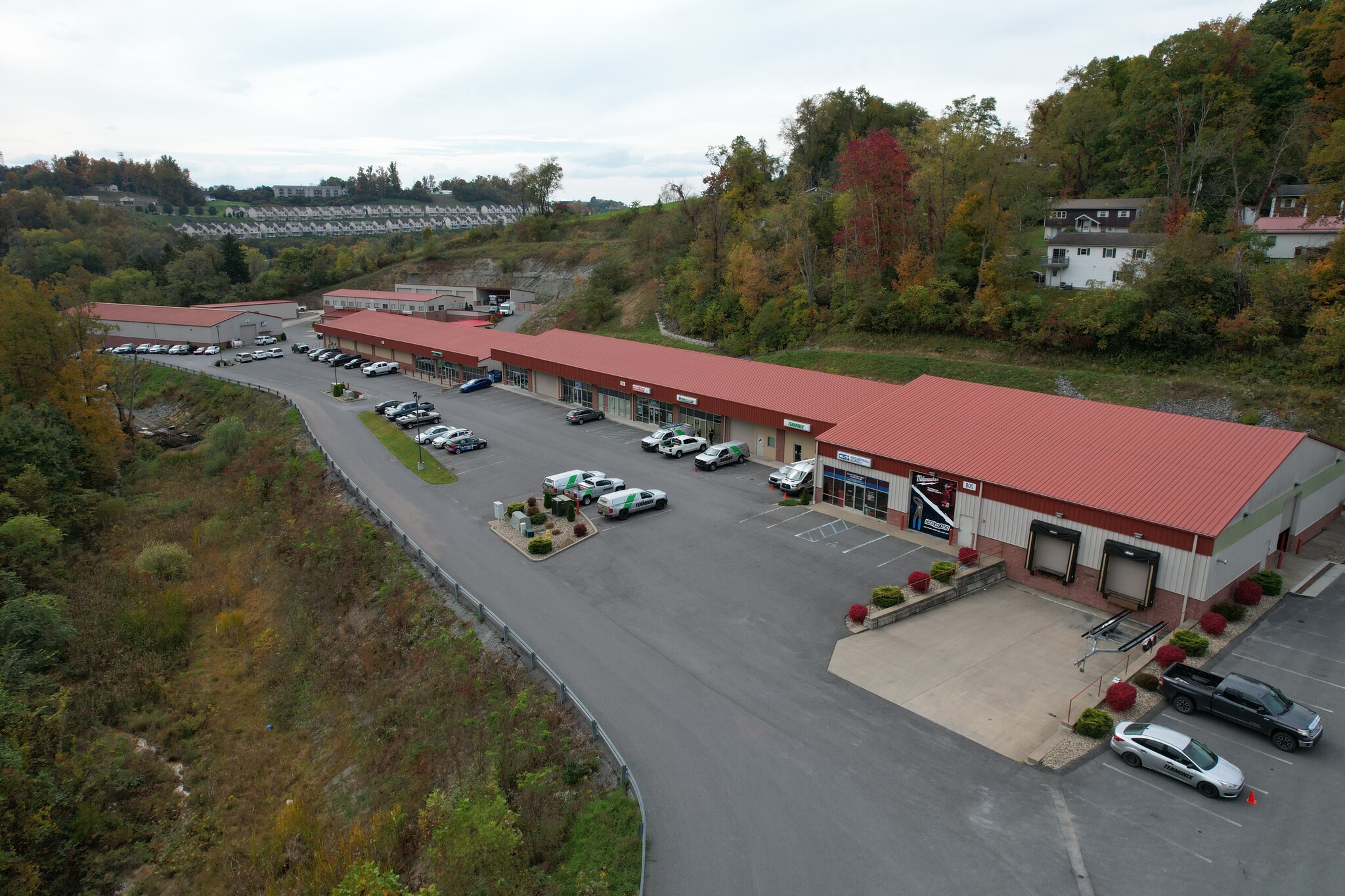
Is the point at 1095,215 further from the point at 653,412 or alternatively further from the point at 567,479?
the point at 567,479

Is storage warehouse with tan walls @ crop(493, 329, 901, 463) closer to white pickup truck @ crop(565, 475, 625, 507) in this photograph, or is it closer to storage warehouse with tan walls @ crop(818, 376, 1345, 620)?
storage warehouse with tan walls @ crop(818, 376, 1345, 620)

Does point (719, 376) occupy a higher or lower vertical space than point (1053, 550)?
higher

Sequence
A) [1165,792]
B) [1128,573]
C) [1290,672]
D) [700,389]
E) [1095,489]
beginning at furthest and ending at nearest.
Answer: [700,389]
[1095,489]
[1128,573]
[1290,672]
[1165,792]

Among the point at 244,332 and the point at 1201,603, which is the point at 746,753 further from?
the point at 244,332

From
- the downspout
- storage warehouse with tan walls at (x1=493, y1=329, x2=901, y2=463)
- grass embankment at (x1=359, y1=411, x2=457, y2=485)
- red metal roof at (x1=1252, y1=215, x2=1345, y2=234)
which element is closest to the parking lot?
the downspout

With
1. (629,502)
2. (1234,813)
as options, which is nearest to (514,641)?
(629,502)

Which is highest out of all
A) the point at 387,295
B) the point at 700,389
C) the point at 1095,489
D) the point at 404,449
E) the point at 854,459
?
the point at 387,295
